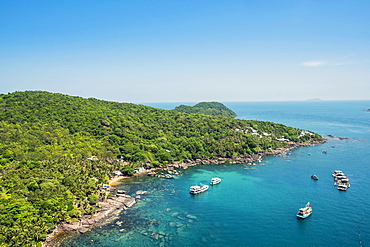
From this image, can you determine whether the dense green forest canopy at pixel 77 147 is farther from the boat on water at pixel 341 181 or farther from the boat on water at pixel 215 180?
the boat on water at pixel 341 181

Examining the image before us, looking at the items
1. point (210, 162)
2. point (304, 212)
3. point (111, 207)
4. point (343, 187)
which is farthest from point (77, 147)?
point (343, 187)

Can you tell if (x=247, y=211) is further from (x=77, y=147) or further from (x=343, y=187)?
(x=77, y=147)

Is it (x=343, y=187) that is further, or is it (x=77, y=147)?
(x=77, y=147)

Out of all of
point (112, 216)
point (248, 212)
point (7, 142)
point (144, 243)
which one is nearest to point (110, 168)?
point (112, 216)

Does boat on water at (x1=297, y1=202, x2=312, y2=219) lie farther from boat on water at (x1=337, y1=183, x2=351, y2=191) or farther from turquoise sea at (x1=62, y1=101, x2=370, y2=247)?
boat on water at (x1=337, y1=183, x2=351, y2=191)

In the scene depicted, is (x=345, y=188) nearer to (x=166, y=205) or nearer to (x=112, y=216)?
(x=166, y=205)

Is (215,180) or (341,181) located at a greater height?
(341,181)

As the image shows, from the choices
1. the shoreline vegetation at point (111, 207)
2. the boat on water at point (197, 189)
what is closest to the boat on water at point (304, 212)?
the boat on water at point (197, 189)
